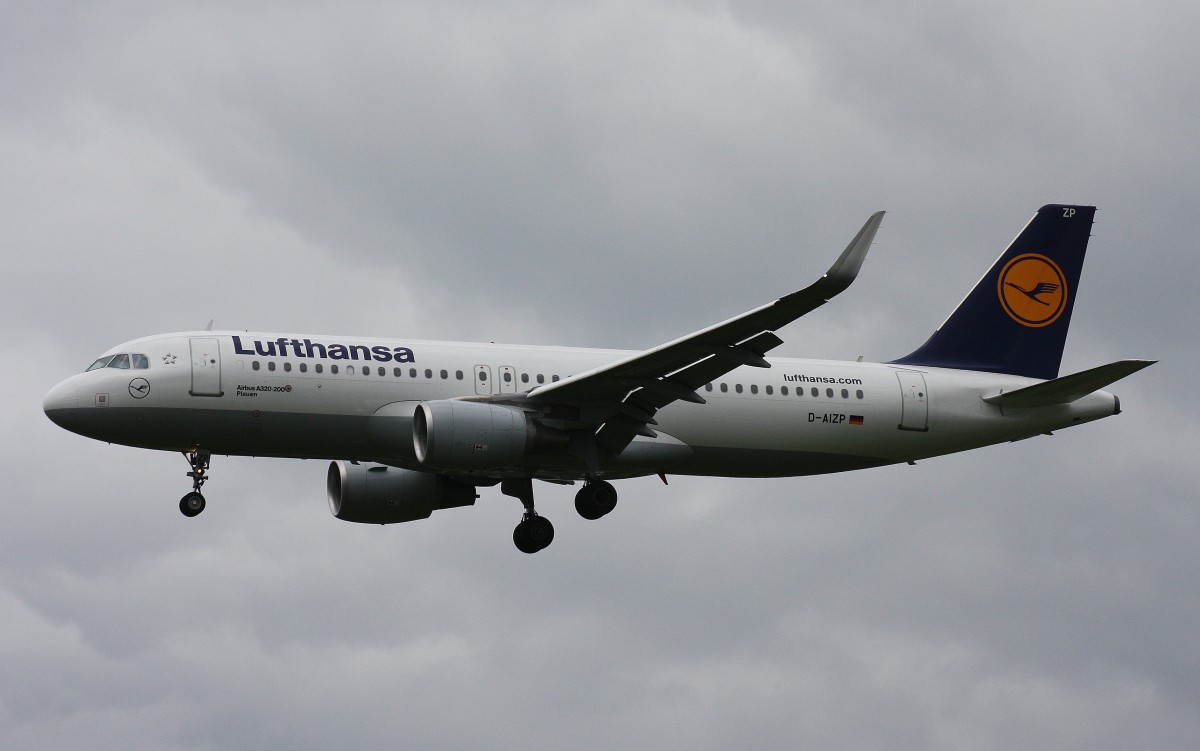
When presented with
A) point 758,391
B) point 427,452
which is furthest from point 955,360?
point 427,452

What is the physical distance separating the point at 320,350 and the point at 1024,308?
62.6 feet

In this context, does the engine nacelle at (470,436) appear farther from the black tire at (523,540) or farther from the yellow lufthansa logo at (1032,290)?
the yellow lufthansa logo at (1032,290)

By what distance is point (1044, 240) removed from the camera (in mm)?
47062

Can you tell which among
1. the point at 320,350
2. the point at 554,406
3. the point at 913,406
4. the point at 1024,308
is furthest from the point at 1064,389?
the point at 320,350

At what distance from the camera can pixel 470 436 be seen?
3741cm

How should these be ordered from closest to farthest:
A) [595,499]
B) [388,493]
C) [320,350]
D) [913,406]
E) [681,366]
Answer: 1. [681,366]
2. [320,350]
3. [595,499]
4. [913,406]
5. [388,493]

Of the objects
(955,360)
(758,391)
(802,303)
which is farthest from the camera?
(955,360)

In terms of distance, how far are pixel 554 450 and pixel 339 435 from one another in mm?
4813

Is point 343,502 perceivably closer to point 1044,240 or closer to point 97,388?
point 97,388

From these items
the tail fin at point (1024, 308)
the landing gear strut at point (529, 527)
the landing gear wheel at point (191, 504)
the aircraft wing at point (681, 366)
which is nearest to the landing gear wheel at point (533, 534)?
the landing gear strut at point (529, 527)

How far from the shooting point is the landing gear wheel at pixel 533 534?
4288 cm

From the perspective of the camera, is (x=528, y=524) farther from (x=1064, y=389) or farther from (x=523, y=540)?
(x=1064, y=389)

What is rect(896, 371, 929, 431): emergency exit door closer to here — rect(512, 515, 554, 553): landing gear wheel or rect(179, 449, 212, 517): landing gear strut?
rect(512, 515, 554, 553): landing gear wheel

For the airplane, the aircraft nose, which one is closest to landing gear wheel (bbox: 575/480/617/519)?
the airplane
